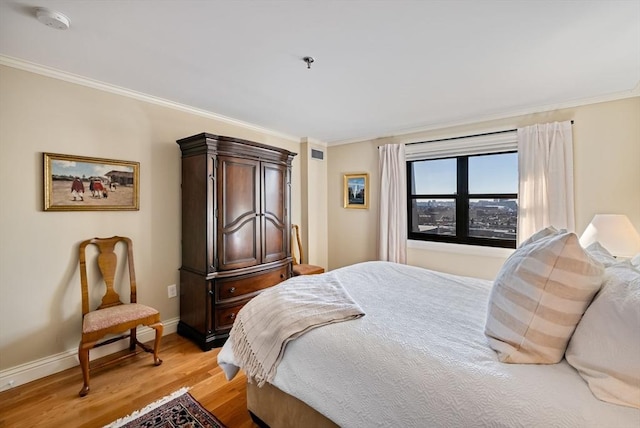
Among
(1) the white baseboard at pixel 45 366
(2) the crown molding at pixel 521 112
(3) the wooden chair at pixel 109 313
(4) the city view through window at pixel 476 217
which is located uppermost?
(2) the crown molding at pixel 521 112

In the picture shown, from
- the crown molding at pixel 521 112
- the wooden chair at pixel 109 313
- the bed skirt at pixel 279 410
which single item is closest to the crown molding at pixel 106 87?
the wooden chair at pixel 109 313

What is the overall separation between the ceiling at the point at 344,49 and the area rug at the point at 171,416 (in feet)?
8.03

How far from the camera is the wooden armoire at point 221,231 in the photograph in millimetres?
2723

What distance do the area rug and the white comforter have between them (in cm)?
41

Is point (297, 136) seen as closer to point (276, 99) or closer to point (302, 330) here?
point (276, 99)

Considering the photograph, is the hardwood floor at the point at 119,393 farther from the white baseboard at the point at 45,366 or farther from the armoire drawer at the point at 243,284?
the armoire drawer at the point at 243,284

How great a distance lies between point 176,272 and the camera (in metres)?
3.02

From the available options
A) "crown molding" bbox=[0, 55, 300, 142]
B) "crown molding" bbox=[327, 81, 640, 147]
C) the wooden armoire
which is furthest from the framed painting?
"crown molding" bbox=[327, 81, 640, 147]

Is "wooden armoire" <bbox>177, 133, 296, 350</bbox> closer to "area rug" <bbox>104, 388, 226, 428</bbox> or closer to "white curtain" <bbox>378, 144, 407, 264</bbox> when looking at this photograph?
"area rug" <bbox>104, 388, 226, 428</bbox>

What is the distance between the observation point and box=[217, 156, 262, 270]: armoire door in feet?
9.17

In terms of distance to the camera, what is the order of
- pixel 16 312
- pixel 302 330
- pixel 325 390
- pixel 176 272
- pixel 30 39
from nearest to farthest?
pixel 325 390 → pixel 302 330 → pixel 30 39 → pixel 16 312 → pixel 176 272

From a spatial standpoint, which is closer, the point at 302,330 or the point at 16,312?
the point at 302,330

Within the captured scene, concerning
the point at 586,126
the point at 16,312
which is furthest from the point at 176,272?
the point at 586,126

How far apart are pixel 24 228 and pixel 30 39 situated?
1355mm
